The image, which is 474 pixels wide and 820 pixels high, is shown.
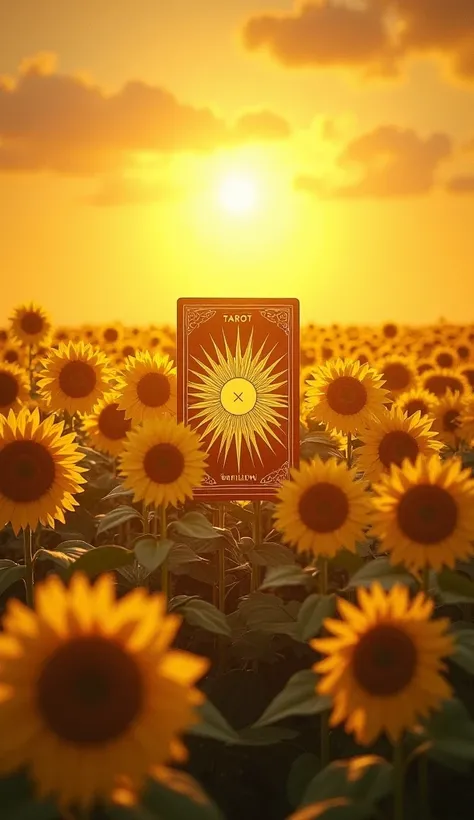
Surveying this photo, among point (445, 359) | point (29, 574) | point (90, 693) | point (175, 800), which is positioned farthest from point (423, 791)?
point (445, 359)

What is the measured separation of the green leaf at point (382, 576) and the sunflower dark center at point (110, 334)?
1635 centimetres

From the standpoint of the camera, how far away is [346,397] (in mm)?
7293

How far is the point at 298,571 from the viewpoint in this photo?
433 cm

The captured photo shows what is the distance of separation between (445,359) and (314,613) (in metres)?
11.8

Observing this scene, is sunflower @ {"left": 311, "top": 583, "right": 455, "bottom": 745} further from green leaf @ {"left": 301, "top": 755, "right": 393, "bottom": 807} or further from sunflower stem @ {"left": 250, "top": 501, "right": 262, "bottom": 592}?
sunflower stem @ {"left": 250, "top": 501, "right": 262, "bottom": 592}

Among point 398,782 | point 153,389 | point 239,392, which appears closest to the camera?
point 398,782

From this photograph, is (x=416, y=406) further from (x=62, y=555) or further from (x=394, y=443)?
(x=62, y=555)

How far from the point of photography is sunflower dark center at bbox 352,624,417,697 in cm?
309

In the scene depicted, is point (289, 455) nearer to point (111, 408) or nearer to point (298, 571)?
point (298, 571)

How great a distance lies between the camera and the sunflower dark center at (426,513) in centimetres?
406

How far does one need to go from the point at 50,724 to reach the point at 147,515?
3332mm

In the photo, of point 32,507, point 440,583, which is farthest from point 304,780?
point 32,507

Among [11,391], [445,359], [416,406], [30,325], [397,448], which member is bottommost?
[397,448]

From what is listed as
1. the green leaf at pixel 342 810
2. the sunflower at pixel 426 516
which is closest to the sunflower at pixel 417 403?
the sunflower at pixel 426 516
